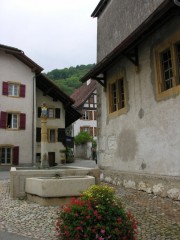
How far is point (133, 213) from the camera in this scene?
679 centimetres

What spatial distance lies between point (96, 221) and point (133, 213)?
2.83 m

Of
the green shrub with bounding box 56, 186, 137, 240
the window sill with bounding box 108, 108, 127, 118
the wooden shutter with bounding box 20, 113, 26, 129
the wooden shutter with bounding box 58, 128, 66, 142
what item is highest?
the wooden shutter with bounding box 20, 113, 26, 129

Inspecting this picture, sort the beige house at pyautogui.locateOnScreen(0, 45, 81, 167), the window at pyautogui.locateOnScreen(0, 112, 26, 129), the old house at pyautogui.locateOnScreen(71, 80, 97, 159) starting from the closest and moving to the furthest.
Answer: the beige house at pyautogui.locateOnScreen(0, 45, 81, 167) < the window at pyautogui.locateOnScreen(0, 112, 26, 129) < the old house at pyautogui.locateOnScreen(71, 80, 97, 159)

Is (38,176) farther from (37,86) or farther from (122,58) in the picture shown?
(37,86)

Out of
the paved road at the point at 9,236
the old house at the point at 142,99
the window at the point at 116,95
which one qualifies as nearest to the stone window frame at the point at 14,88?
the old house at the point at 142,99

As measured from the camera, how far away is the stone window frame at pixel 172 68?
27.6 feet

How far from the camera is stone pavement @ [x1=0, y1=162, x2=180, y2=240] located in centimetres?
535

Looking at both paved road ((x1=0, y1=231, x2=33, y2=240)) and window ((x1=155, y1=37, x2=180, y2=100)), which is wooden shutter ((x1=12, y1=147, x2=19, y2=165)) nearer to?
window ((x1=155, y1=37, x2=180, y2=100))

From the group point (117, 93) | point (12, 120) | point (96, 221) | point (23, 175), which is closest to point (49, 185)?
point (23, 175)

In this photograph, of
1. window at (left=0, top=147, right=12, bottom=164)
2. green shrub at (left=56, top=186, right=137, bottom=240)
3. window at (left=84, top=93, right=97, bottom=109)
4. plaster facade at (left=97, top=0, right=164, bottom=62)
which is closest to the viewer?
green shrub at (left=56, top=186, right=137, bottom=240)

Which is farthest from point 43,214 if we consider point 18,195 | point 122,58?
point 122,58

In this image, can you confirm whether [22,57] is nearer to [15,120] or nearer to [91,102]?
[15,120]

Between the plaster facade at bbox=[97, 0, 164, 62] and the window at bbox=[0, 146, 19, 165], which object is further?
the window at bbox=[0, 146, 19, 165]

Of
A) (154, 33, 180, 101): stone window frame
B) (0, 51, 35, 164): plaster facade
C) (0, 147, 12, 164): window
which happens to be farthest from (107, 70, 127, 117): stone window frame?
(0, 147, 12, 164): window
